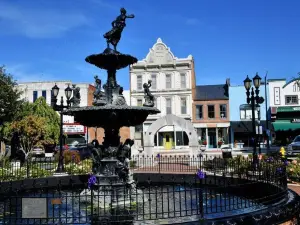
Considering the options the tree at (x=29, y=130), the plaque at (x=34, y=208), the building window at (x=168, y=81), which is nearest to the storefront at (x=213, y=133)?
the building window at (x=168, y=81)

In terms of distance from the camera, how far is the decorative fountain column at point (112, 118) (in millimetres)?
10516

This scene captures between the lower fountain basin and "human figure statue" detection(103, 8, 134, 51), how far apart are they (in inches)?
89.8

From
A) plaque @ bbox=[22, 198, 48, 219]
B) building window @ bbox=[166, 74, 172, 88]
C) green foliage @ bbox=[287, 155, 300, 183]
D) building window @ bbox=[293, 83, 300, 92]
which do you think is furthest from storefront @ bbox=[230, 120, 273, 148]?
plaque @ bbox=[22, 198, 48, 219]

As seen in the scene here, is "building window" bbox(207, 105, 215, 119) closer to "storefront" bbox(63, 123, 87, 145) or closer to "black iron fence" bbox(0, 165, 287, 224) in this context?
"storefront" bbox(63, 123, 87, 145)

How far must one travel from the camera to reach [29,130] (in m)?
28.8

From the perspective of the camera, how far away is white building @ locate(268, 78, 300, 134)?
42438 millimetres

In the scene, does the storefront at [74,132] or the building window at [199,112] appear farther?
the storefront at [74,132]

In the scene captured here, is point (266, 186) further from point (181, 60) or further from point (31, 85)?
point (31, 85)

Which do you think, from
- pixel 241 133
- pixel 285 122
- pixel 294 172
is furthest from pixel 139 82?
pixel 294 172

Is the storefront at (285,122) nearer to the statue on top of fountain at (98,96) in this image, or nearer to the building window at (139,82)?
the building window at (139,82)

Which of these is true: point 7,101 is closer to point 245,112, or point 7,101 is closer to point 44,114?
point 44,114

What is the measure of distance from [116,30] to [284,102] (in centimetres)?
3693

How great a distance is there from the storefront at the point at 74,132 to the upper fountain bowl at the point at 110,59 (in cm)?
3722

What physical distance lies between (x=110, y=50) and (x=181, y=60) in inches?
1460
